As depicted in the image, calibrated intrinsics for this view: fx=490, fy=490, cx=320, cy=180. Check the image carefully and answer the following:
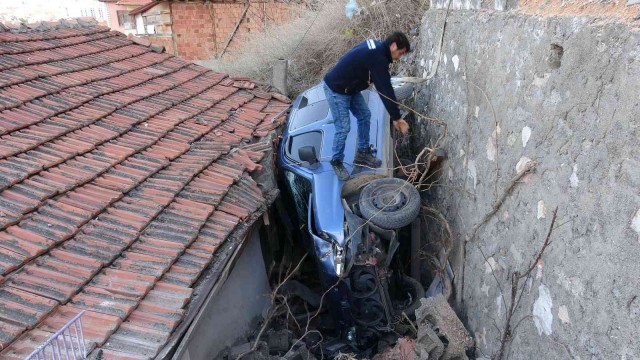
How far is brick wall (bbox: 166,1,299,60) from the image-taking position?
625 inches

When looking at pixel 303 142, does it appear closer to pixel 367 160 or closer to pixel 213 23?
pixel 367 160

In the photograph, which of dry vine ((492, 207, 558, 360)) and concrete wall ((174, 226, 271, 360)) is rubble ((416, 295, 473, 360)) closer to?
dry vine ((492, 207, 558, 360))

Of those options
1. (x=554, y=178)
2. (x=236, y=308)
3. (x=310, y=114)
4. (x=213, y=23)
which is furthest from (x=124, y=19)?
(x=554, y=178)

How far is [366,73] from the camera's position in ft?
18.5

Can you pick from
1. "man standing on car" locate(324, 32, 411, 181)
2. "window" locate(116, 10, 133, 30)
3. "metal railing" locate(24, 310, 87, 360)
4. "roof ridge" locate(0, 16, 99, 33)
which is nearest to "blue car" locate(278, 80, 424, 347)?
"man standing on car" locate(324, 32, 411, 181)

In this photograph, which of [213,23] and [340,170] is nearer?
[340,170]

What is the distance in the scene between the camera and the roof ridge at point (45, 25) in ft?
19.5

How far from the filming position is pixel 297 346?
15.8 feet

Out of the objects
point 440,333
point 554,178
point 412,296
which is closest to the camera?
point 554,178

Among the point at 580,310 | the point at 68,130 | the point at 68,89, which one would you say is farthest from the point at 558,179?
the point at 68,89

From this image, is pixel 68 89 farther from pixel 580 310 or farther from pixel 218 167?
pixel 580 310

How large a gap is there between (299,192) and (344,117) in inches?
41.2

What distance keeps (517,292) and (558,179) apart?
100 centimetres

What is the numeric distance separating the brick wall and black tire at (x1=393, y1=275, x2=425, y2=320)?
11930 mm
